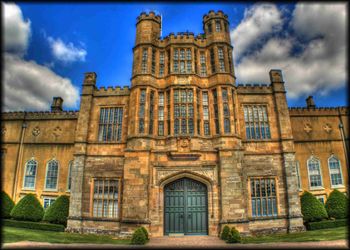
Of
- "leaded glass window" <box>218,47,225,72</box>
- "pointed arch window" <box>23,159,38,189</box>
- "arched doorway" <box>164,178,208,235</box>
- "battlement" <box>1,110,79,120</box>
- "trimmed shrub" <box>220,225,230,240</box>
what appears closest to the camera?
"trimmed shrub" <box>220,225,230,240</box>

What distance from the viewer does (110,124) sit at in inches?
765

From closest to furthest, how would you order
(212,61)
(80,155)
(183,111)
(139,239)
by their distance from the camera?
(139,239)
(183,111)
(80,155)
(212,61)

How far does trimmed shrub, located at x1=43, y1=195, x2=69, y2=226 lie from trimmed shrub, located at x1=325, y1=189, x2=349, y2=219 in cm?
2073

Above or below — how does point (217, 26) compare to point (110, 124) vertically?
above

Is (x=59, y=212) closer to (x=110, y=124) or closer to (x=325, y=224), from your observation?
(x=110, y=124)

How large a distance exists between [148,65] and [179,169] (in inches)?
336

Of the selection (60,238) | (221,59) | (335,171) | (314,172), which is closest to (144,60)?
(221,59)

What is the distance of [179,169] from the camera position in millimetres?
17109

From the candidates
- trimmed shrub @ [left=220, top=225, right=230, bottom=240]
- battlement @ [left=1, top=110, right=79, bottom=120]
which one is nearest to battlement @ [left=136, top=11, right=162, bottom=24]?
battlement @ [left=1, top=110, right=79, bottom=120]

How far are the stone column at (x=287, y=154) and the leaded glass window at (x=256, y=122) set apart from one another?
1.00 metres

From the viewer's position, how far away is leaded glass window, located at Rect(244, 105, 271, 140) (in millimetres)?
19172

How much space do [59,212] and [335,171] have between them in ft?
79.0

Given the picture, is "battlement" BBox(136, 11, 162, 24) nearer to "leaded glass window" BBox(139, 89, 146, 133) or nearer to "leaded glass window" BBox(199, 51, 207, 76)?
"leaded glass window" BBox(199, 51, 207, 76)

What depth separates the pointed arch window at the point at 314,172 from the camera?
71.1ft
